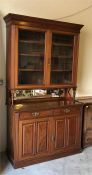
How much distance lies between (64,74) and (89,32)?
3.30ft

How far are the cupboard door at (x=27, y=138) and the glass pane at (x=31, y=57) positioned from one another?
58cm

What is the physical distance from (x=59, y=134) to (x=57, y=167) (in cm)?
46

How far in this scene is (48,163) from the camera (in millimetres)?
2938

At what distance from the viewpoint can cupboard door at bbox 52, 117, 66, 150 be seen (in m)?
3.00

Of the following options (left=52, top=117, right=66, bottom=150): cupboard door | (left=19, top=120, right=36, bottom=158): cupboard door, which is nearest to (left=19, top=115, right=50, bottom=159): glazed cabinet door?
(left=19, top=120, right=36, bottom=158): cupboard door

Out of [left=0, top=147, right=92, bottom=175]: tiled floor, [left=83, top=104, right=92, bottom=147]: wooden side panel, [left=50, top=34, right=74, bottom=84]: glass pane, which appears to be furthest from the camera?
[left=83, top=104, right=92, bottom=147]: wooden side panel

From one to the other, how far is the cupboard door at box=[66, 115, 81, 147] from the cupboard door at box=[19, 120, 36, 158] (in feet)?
1.91

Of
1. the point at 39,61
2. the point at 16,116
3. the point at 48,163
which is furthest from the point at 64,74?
the point at 48,163

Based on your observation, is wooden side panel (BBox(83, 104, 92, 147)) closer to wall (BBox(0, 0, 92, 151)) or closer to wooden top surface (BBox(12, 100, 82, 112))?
wooden top surface (BBox(12, 100, 82, 112))

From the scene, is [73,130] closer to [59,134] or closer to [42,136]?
[59,134]

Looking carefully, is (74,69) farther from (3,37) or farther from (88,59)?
(3,37)

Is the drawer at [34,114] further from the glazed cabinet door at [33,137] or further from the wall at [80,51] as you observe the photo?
the wall at [80,51]

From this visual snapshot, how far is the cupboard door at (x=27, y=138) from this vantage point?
2746mm

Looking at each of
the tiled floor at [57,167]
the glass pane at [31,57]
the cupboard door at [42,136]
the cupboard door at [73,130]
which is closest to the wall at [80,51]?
the glass pane at [31,57]
